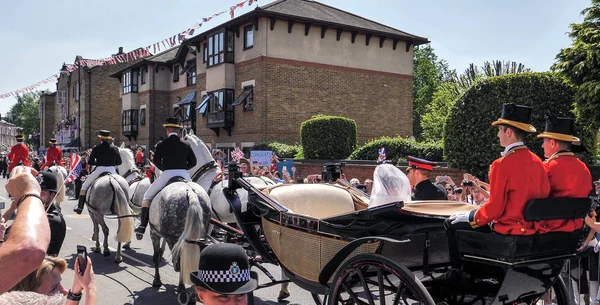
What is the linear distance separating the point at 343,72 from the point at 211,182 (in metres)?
20.1

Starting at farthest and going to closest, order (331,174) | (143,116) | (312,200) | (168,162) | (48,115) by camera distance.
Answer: (48,115) < (143,116) < (168,162) < (331,174) < (312,200)

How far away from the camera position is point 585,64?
9.42 metres

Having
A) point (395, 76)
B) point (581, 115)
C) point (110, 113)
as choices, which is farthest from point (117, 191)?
point (110, 113)

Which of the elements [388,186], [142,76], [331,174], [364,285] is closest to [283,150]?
[331,174]

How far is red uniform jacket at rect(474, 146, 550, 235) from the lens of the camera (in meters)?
3.67

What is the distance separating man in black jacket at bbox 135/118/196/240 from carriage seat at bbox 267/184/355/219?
7.23ft

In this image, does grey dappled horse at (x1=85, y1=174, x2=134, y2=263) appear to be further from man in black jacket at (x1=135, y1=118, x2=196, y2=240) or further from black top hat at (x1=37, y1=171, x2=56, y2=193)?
black top hat at (x1=37, y1=171, x2=56, y2=193)

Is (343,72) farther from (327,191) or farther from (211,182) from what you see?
(327,191)

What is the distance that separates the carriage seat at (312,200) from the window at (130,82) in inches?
1487

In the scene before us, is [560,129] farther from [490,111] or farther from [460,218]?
[490,111]

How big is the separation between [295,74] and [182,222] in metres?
20.3

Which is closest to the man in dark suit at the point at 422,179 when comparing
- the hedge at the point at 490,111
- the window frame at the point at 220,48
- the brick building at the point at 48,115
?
the hedge at the point at 490,111

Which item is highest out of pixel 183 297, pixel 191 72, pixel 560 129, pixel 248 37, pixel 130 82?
pixel 248 37

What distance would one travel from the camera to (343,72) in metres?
27.7
